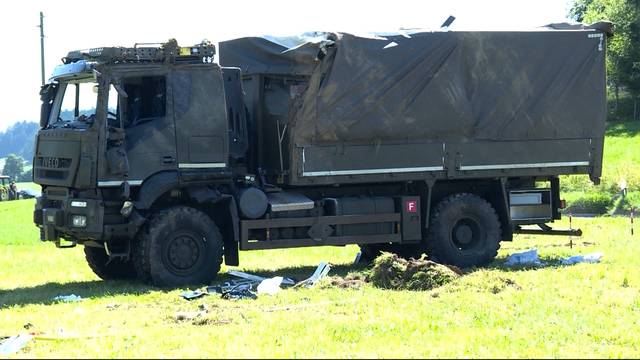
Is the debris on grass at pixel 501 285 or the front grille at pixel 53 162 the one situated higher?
the front grille at pixel 53 162

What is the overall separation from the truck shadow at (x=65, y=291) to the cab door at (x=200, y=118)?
6.06ft

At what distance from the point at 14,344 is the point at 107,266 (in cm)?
608

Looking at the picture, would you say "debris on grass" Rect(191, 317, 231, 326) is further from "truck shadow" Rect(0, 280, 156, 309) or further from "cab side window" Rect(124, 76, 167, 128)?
"cab side window" Rect(124, 76, 167, 128)

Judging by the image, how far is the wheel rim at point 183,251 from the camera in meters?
12.3

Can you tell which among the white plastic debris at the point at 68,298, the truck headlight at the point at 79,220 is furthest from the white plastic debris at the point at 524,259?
the white plastic debris at the point at 68,298

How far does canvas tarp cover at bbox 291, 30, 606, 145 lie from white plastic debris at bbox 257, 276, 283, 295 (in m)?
2.41

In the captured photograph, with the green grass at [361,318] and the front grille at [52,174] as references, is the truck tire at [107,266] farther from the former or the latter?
the front grille at [52,174]

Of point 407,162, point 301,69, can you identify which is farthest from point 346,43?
point 407,162

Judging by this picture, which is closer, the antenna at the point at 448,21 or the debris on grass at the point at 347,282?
the debris on grass at the point at 347,282

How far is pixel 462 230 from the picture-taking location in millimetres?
14461

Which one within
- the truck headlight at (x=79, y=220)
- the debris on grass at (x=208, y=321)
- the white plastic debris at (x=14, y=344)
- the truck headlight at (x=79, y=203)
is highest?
the truck headlight at (x=79, y=203)

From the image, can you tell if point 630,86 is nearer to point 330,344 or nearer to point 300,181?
point 300,181

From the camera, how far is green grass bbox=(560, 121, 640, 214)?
105ft

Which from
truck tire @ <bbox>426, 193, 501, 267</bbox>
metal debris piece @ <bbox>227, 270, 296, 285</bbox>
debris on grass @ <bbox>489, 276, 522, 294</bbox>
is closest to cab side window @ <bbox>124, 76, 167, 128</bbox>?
metal debris piece @ <bbox>227, 270, 296, 285</bbox>
